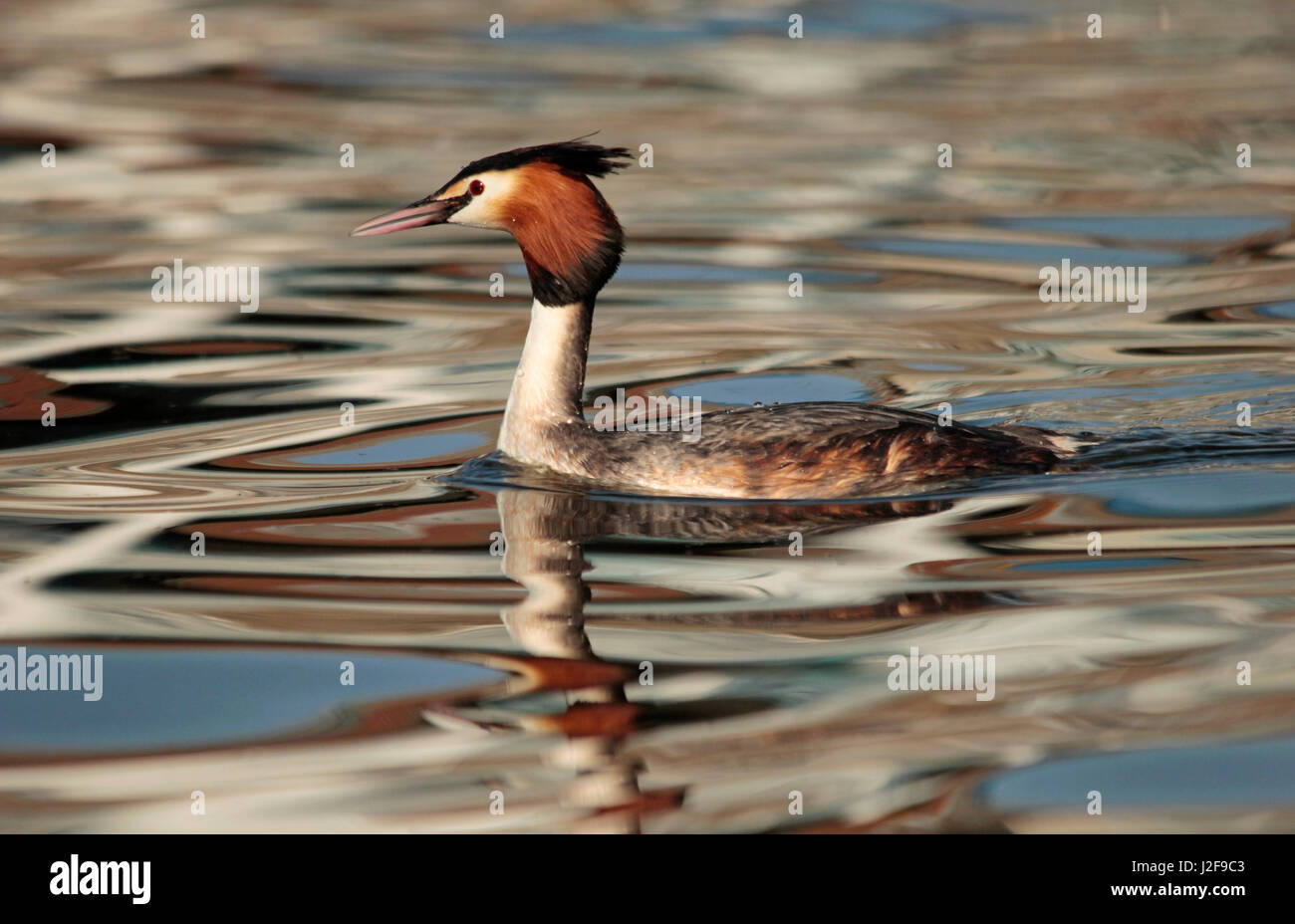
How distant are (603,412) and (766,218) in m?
6.32

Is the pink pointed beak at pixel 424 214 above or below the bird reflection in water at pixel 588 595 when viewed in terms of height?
above

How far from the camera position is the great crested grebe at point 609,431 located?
28.2 ft

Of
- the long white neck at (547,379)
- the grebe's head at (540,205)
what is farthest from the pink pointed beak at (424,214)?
the long white neck at (547,379)

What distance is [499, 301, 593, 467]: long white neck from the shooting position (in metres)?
9.13

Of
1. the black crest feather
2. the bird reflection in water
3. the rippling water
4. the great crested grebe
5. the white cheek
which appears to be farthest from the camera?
the white cheek

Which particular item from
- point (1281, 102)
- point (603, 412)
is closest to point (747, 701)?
point (603, 412)

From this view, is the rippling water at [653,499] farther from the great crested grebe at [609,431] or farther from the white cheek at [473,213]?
the white cheek at [473,213]

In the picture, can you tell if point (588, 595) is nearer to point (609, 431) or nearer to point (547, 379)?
point (609, 431)

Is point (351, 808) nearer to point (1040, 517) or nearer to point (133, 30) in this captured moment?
point (1040, 517)

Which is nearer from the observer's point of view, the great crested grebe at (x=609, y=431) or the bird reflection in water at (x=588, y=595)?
the bird reflection in water at (x=588, y=595)

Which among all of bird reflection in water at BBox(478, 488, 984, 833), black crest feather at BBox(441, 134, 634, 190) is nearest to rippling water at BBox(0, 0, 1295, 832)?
bird reflection in water at BBox(478, 488, 984, 833)

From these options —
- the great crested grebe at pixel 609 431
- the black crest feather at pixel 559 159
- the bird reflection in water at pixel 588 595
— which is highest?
the black crest feather at pixel 559 159

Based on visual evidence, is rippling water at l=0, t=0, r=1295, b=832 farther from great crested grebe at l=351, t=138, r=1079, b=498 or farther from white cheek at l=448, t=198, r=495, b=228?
white cheek at l=448, t=198, r=495, b=228

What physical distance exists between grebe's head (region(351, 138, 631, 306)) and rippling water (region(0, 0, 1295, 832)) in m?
1.08
